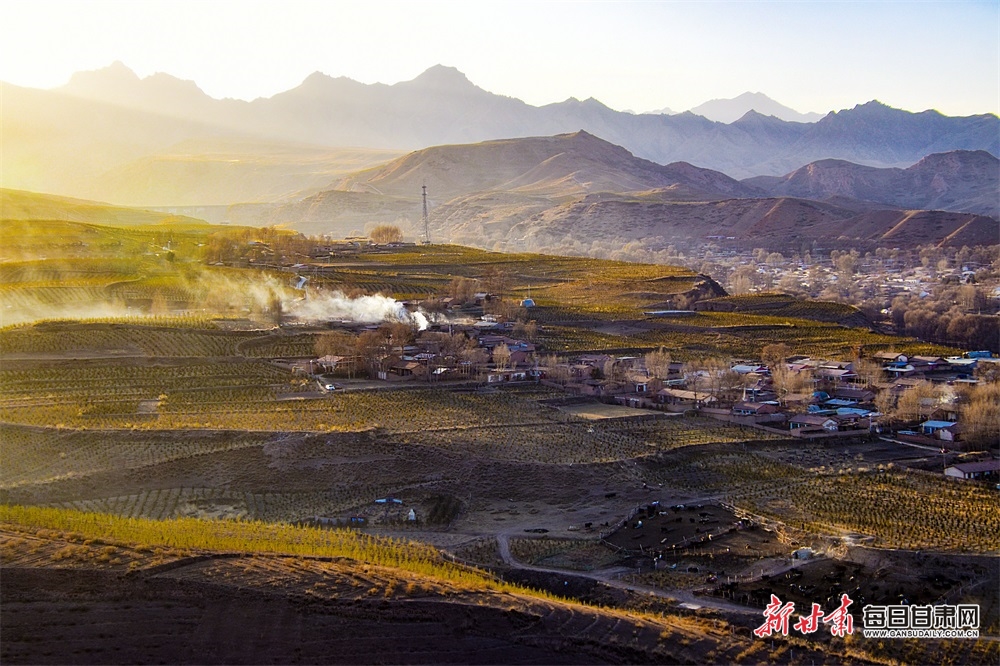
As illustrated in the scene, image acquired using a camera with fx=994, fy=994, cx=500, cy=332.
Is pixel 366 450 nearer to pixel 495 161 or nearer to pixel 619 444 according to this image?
pixel 619 444

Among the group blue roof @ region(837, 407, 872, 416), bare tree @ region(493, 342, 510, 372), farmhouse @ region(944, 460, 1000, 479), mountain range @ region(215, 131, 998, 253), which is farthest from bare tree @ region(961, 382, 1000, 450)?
mountain range @ region(215, 131, 998, 253)

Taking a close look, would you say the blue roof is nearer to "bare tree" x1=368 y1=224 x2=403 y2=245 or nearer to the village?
the village

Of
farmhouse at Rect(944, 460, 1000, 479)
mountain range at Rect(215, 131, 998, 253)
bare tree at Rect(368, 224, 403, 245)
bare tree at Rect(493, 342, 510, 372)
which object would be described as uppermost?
mountain range at Rect(215, 131, 998, 253)

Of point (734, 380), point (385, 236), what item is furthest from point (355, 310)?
point (385, 236)

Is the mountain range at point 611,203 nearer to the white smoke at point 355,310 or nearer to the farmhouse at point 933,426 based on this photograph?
the white smoke at point 355,310

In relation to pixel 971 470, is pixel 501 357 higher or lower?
higher

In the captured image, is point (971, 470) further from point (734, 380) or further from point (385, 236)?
point (385, 236)
